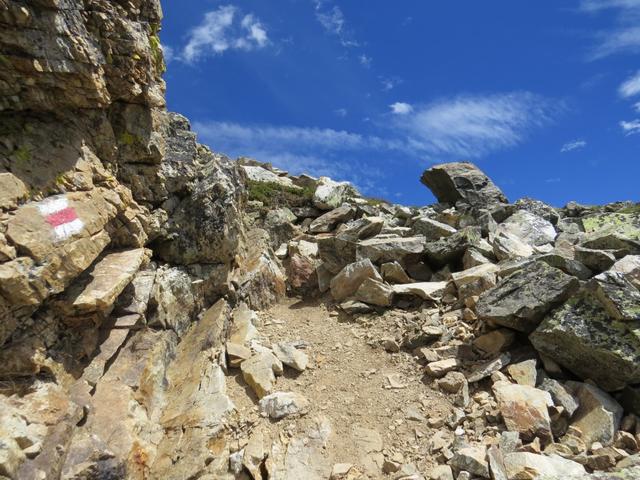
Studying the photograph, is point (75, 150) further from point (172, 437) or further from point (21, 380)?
point (172, 437)

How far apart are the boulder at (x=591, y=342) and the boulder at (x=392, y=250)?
23.0ft

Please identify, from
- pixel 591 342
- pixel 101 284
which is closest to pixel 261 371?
pixel 101 284

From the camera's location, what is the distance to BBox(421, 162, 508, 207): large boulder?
96.4ft

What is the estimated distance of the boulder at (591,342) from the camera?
955 centimetres

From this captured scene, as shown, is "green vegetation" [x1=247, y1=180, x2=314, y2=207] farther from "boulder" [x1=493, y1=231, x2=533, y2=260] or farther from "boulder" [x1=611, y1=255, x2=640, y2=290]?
"boulder" [x1=611, y1=255, x2=640, y2=290]

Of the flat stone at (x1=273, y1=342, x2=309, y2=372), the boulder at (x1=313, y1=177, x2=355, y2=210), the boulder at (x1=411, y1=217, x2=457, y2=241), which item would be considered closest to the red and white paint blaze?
the flat stone at (x1=273, y1=342, x2=309, y2=372)

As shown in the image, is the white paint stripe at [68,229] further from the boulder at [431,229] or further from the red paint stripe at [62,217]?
the boulder at [431,229]

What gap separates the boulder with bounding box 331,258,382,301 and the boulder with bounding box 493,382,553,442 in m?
7.03

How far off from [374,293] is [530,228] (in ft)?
36.9

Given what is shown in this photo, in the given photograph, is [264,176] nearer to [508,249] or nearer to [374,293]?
[374,293]

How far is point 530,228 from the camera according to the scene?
2188 cm

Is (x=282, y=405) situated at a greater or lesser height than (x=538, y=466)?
lesser

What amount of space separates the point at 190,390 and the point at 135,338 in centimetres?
212

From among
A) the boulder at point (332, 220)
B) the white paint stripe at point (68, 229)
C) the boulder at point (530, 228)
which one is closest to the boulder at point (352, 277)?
the boulder at point (332, 220)
